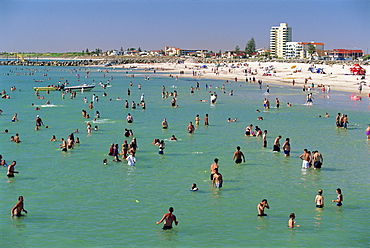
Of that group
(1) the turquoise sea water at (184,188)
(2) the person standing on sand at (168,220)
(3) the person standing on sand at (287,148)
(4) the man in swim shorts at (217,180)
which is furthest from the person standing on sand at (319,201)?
(3) the person standing on sand at (287,148)

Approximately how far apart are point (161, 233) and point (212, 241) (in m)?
1.98

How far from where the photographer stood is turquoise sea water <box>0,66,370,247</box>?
17406mm

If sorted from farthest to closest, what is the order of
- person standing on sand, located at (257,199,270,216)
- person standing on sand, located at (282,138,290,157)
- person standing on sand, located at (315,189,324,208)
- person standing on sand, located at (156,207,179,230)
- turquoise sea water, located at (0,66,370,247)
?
person standing on sand, located at (282,138,290,157) → person standing on sand, located at (315,189,324,208) → person standing on sand, located at (257,199,270,216) → person standing on sand, located at (156,207,179,230) → turquoise sea water, located at (0,66,370,247)

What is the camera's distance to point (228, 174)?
2558 centimetres

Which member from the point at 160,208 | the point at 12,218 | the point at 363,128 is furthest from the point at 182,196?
the point at 363,128

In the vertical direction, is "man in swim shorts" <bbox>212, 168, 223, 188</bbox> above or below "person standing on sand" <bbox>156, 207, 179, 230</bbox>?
above

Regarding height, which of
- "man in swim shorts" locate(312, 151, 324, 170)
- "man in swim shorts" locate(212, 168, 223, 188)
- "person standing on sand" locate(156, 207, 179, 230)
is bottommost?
"person standing on sand" locate(156, 207, 179, 230)

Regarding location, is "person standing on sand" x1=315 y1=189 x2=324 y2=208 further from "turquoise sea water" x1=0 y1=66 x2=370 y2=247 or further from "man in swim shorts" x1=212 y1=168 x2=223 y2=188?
"man in swim shorts" x1=212 y1=168 x2=223 y2=188

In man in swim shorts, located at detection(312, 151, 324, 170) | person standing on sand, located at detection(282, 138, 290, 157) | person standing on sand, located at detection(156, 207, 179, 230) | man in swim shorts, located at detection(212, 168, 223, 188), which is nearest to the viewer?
person standing on sand, located at detection(156, 207, 179, 230)

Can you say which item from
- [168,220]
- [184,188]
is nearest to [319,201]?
[184,188]

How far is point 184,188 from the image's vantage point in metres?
23.0

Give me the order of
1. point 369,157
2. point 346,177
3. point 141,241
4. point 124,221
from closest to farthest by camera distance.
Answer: point 141,241 < point 124,221 < point 346,177 < point 369,157

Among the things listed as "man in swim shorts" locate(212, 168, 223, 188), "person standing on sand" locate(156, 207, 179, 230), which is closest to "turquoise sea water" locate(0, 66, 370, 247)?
"person standing on sand" locate(156, 207, 179, 230)

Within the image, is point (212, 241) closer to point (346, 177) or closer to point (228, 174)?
point (228, 174)
